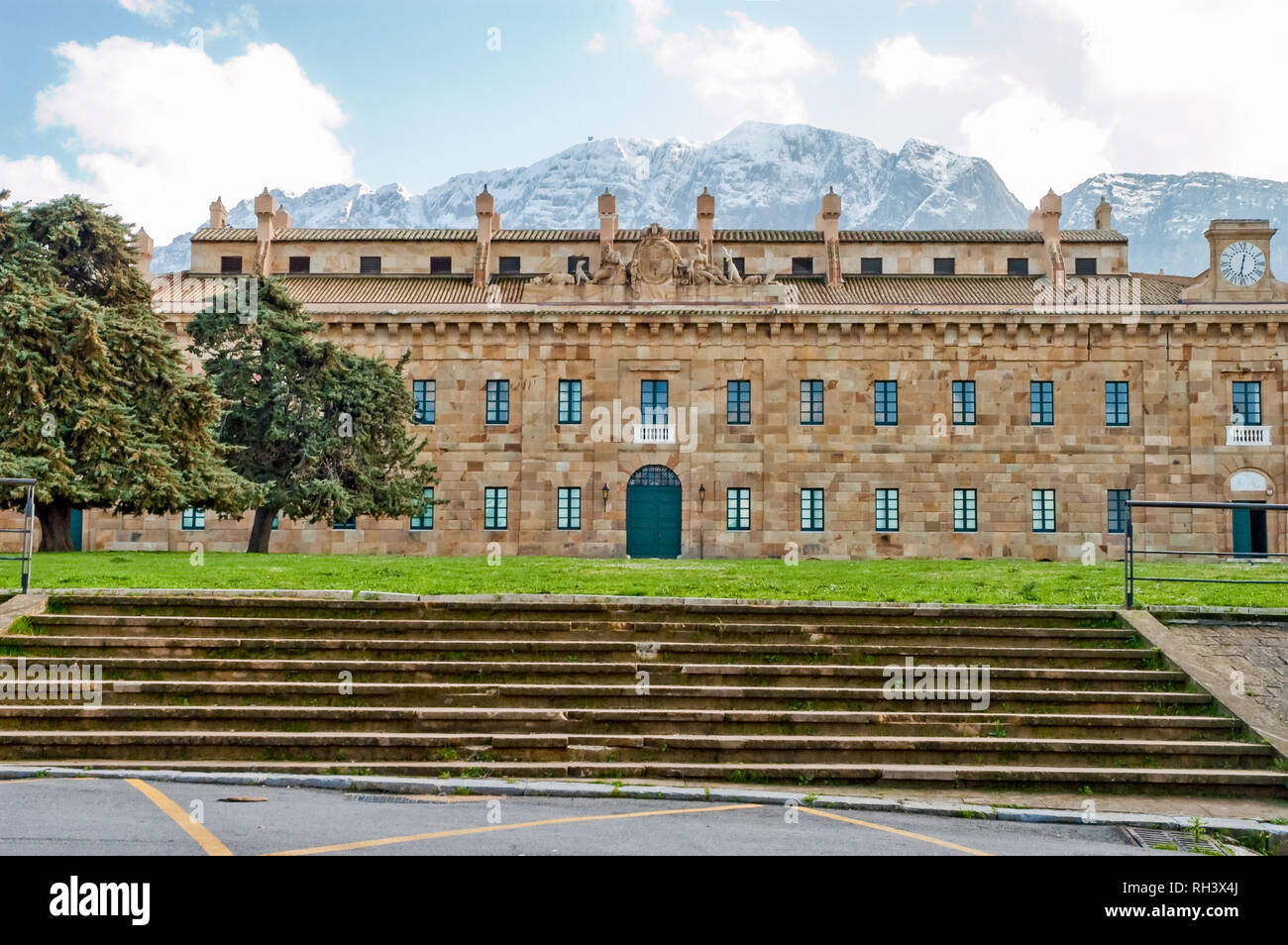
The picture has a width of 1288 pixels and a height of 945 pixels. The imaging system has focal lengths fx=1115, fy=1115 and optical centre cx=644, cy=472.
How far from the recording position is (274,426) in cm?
2925

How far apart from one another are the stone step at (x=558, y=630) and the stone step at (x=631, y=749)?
7.19 feet

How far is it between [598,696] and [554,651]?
1.15m

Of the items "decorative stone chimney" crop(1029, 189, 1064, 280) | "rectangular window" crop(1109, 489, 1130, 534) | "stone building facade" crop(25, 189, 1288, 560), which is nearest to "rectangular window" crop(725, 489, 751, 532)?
"stone building facade" crop(25, 189, 1288, 560)

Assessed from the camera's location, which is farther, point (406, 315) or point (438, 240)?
point (438, 240)

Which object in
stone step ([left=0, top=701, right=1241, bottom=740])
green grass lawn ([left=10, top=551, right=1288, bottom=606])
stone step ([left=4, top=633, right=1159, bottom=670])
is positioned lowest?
stone step ([left=0, top=701, right=1241, bottom=740])

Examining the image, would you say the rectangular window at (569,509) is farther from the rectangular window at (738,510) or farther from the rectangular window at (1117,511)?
the rectangular window at (1117,511)

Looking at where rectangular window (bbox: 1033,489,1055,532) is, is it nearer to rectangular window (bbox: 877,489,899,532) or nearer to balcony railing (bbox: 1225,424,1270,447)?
rectangular window (bbox: 877,489,899,532)

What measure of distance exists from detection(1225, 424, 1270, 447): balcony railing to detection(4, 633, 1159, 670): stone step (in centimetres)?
2773

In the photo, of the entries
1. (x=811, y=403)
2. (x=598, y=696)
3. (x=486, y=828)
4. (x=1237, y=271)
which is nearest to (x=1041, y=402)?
(x=811, y=403)

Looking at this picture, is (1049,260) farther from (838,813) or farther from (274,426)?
(838,813)

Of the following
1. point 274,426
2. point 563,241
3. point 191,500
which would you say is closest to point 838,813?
point 191,500

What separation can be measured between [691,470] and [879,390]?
22.5 feet

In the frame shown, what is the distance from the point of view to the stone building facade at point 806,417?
36.7 meters

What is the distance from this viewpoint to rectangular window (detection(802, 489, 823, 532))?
36750 millimetres
